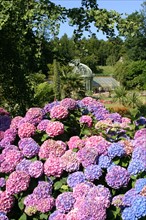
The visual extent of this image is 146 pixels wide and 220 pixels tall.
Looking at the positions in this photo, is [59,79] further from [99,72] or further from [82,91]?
[99,72]

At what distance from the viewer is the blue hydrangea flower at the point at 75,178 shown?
2.00 m

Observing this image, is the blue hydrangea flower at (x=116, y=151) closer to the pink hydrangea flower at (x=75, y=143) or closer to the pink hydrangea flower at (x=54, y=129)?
the pink hydrangea flower at (x=75, y=143)

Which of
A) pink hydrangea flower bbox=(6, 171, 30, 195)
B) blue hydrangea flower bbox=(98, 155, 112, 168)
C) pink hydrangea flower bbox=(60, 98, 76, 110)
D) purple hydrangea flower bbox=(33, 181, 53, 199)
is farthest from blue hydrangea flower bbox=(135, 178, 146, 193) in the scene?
pink hydrangea flower bbox=(60, 98, 76, 110)

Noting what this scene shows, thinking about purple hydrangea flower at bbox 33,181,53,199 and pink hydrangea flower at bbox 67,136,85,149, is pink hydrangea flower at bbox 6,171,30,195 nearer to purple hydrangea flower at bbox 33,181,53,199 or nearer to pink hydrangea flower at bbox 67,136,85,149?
purple hydrangea flower at bbox 33,181,53,199

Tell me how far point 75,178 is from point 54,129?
41 cm

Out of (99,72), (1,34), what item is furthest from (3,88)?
(99,72)

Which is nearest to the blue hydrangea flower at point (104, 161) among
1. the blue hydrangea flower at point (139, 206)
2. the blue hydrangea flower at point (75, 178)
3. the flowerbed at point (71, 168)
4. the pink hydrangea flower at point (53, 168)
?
the flowerbed at point (71, 168)

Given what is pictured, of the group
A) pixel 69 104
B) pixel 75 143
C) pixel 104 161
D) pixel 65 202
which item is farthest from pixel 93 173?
pixel 69 104

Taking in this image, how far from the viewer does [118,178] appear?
1.90 metres

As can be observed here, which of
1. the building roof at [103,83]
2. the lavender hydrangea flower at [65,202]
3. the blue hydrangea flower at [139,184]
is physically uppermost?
the blue hydrangea flower at [139,184]

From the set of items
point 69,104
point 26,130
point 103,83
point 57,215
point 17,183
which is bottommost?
point 103,83

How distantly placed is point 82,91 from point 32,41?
1610 centimetres

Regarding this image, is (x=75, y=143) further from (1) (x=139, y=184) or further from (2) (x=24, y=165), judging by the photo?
(1) (x=139, y=184)

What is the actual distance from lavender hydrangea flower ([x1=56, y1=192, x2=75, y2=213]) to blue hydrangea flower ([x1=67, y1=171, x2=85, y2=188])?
70mm
